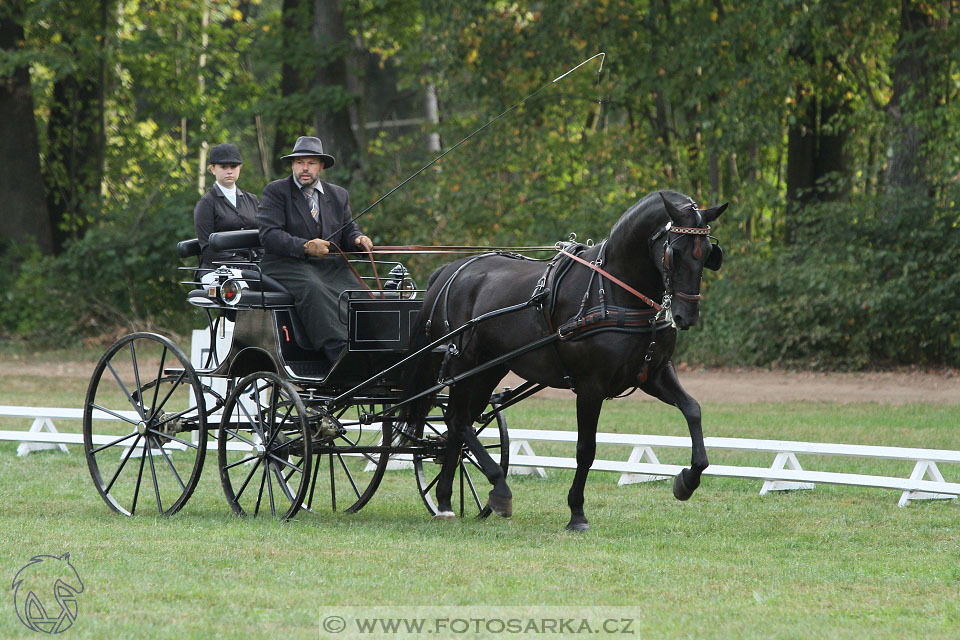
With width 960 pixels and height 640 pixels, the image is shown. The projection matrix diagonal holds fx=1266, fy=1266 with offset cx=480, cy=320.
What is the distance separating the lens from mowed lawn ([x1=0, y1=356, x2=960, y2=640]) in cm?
493

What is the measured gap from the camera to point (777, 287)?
19000mm

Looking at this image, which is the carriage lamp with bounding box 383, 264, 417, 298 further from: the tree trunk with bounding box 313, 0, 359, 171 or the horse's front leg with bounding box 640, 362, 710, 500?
the tree trunk with bounding box 313, 0, 359, 171

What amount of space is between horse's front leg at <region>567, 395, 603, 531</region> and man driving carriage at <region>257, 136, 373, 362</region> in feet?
5.41

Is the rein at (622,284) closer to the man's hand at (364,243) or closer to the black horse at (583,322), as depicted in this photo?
the black horse at (583,322)

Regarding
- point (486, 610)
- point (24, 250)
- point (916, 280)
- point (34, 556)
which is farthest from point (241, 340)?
point (24, 250)

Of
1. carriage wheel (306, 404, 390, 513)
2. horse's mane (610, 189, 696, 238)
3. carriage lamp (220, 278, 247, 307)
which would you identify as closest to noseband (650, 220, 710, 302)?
horse's mane (610, 189, 696, 238)

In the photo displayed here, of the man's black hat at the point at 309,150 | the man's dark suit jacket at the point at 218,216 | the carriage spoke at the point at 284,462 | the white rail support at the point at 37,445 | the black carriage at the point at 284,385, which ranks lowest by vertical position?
the white rail support at the point at 37,445

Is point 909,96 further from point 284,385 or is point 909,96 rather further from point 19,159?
point 19,159

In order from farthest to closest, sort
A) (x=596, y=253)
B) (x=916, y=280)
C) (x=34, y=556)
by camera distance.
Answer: (x=916, y=280) → (x=596, y=253) → (x=34, y=556)

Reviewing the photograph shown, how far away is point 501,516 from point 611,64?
1457cm

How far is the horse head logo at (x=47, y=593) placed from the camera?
4812 millimetres

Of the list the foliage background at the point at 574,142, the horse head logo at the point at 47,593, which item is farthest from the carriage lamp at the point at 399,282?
the foliage background at the point at 574,142

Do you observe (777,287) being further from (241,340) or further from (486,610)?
(486,610)

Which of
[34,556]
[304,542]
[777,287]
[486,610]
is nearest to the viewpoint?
[486,610]
